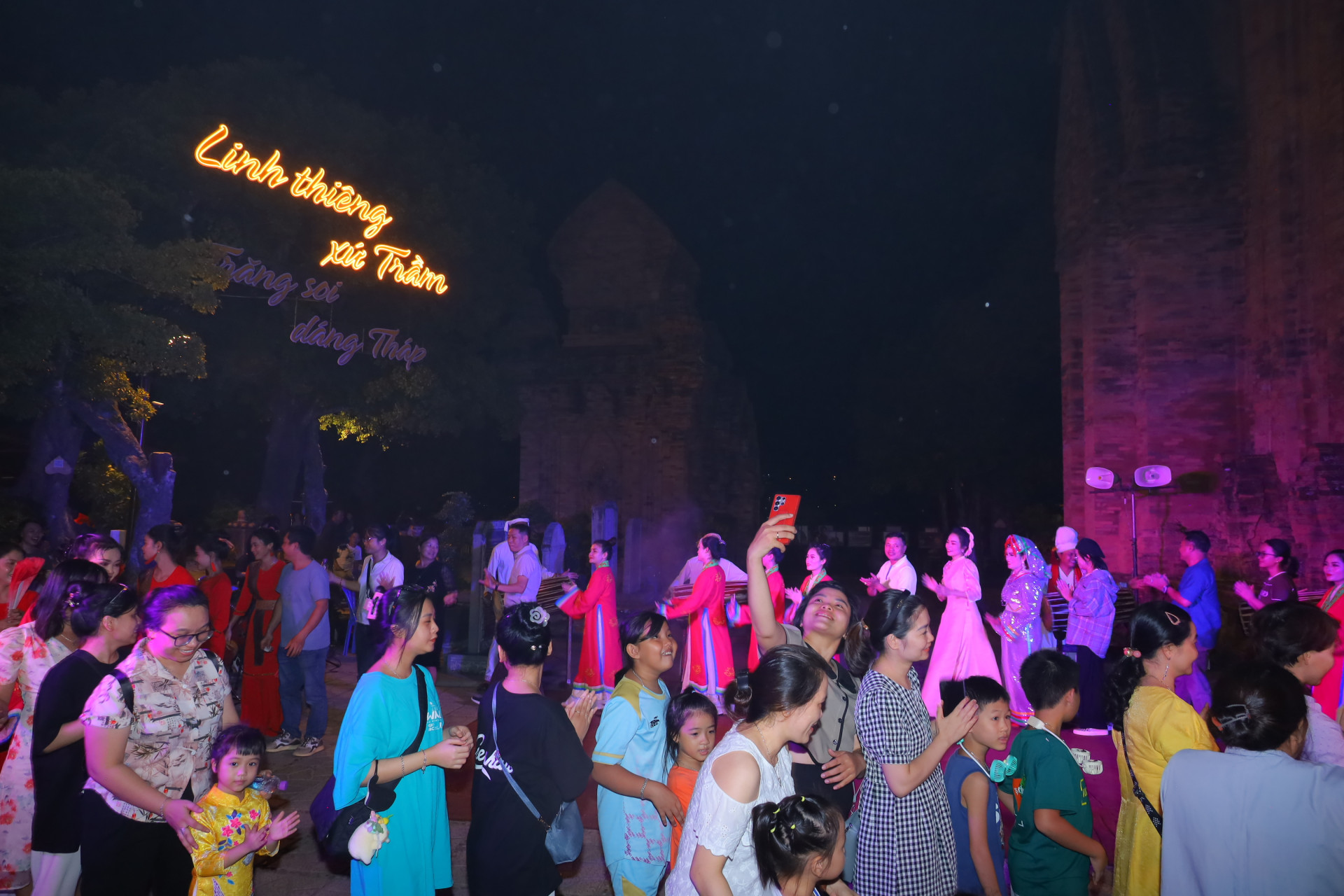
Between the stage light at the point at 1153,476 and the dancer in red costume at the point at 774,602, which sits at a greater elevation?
the stage light at the point at 1153,476

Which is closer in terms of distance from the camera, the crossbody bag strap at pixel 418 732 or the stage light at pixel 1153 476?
the crossbody bag strap at pixel 418 732

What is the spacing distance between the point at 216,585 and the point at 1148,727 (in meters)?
6.86

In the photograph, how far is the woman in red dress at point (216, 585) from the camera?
700 centimetres

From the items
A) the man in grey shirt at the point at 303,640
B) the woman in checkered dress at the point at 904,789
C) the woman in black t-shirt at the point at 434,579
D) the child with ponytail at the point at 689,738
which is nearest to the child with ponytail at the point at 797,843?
the woman in checkered dress at the point at 904,789

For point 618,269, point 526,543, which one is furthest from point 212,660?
point 618,269

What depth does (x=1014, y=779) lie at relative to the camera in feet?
10.9

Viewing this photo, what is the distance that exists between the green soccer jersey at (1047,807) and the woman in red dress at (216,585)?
6.31 m

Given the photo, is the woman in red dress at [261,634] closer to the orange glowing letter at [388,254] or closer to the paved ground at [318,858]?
the paved ground at [318,858]

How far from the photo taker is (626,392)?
22219 mm

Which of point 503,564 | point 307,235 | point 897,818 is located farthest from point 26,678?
point 307,235

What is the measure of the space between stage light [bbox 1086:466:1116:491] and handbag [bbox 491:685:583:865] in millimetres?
13294

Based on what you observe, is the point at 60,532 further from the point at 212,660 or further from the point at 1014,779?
the point at 1014,779

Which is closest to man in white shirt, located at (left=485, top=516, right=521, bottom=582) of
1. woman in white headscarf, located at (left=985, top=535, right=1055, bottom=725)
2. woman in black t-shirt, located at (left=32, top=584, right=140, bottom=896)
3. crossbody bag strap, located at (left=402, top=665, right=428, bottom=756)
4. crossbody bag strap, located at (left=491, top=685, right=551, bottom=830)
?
woman in white headscarf, located at (left=985, top=535, right=1055, bottom=725)

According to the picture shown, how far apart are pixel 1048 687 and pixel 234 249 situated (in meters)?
18.1
